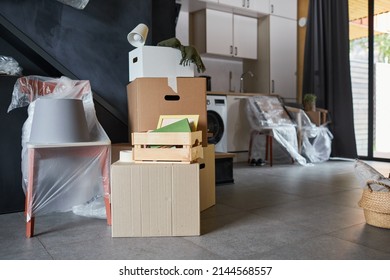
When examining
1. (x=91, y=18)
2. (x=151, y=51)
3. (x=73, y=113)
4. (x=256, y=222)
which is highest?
(x=91, y=18)

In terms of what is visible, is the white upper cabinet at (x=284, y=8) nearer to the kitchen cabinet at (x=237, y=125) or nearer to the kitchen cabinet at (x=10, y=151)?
the kitchen cabinet at (x=237, y=125)

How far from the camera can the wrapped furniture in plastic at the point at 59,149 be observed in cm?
175

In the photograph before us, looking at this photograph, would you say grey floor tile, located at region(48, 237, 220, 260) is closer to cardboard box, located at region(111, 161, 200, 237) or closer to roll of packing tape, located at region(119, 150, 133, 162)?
cardboard box, located at region(111, 161, 200, 237)

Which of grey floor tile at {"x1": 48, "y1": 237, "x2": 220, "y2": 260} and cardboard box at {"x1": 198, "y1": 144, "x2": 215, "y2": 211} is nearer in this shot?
grey floor tile at {"x1": 48, "y1": 237, "x2": 220, "y2": 260}

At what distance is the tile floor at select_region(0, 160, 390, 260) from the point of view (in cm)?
144

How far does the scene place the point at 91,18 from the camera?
2436 mm

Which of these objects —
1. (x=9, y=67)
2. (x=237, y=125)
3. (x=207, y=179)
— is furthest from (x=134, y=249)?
(x=237, y=125)

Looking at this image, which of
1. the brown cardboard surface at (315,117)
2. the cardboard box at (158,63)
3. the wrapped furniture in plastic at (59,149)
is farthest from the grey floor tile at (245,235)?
the brown cardboard surface at (315,117)

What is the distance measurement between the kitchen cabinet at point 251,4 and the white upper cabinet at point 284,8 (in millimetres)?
110

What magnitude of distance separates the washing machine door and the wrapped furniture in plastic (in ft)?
7.60

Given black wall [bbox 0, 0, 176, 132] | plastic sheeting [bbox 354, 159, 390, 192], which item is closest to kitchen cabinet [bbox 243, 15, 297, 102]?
black wall [bbox 0, 0, 176, 132]
